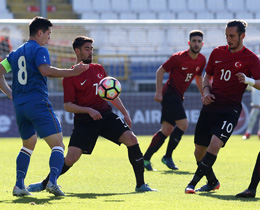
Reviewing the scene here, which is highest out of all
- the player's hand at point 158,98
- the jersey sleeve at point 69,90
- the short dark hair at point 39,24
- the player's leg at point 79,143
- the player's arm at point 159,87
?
the short dark hair at point 39,24

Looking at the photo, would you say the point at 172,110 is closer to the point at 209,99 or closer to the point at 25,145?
the point at 209,99

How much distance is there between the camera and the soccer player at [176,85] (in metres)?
9.76

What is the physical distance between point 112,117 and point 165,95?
315cm

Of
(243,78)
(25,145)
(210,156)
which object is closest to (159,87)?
(210,156)

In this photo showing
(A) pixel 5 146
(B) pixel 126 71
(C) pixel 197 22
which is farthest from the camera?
(B) pixel 126 71

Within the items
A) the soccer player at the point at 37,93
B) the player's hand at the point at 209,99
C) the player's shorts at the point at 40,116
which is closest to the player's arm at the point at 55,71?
the soccer player at the point at 37,93

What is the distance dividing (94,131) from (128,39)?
13250mm

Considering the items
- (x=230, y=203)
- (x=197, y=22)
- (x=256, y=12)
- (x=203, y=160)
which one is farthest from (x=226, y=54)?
(x=256, y=12)

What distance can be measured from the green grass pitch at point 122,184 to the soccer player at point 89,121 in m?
0.35

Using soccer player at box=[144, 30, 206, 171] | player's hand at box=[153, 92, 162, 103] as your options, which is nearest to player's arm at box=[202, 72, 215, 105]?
player's hand at box=[153, 92, 162, 103]

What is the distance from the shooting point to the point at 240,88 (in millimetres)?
6715

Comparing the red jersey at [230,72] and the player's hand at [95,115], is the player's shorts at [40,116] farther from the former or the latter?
the red jersey at [230,72]

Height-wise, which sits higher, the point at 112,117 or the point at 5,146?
the point at 112,117

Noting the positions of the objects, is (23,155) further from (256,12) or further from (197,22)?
(256,12)
